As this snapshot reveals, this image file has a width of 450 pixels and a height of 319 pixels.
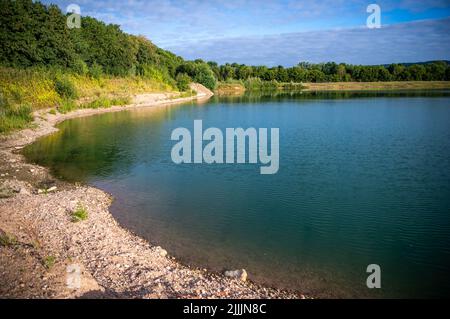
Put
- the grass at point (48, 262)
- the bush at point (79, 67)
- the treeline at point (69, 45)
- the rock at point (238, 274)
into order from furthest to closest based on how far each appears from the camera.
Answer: the bush at point (79, 67) < the treeline at point (69, 45) < the rock at point (238, 274) < the grass at point (48, 262)

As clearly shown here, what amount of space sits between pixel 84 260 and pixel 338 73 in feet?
533

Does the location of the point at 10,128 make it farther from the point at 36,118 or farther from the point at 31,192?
the point at 31,192

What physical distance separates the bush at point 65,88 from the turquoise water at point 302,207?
20.8m

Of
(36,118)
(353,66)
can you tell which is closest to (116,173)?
(36,118)

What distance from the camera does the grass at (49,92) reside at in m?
31.7

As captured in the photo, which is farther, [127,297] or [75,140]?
[75,140]

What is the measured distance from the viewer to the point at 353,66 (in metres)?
163

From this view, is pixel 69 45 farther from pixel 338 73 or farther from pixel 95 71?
pixel 338 73

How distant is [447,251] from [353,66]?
166134 mm

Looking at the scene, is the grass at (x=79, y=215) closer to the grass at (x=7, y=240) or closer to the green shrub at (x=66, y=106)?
the grass at (x=7, y=240)

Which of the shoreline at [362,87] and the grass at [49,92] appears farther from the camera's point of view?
the shoreline at [362,87]

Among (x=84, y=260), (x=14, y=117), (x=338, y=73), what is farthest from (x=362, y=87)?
(x=84, y=260)

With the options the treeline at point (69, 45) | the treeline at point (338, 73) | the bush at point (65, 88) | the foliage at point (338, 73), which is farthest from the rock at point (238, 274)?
the treeline at point (338, 73)

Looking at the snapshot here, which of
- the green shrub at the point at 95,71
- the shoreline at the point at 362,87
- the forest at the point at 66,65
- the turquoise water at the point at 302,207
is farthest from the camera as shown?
the shoreline at the point at 362,87
